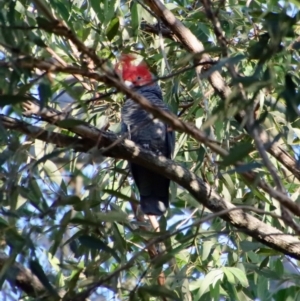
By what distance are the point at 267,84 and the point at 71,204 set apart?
0.48 m

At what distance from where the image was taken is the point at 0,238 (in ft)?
5.27

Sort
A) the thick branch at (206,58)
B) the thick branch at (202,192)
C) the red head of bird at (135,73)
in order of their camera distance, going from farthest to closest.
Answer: the red head of bird at (135,73) → the thick branch at (206,58) → the thick branch at (202,192)

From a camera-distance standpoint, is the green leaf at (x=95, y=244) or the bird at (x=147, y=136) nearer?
the green leaf at (x=95, y=244)

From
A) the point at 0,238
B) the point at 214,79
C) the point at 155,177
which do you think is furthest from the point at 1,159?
the point at 155,177

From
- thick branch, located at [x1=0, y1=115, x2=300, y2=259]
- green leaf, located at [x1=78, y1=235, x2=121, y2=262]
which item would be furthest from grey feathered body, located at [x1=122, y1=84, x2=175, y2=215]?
green leaf, located at [x1=78, y1=235, x2=121, y2=262]

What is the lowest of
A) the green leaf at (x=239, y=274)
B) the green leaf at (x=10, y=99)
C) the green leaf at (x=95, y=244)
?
the green leaf at (x=95, y=244)

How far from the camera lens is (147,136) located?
9.09 feet

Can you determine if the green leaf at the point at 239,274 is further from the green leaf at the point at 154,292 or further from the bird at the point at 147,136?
the green leaf at the point at 154,292

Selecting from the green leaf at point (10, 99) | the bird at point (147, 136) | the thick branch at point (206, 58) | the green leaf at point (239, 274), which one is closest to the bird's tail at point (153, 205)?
the bird at point (147, 136)

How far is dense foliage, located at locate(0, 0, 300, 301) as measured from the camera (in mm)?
1344

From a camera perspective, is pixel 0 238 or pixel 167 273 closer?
pixel 0 238

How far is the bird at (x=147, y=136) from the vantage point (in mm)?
2553

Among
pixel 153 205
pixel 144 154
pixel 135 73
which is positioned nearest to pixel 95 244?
pixel 144 154

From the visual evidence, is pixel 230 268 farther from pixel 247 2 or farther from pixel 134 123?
pixel 247 2
